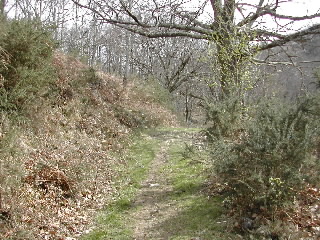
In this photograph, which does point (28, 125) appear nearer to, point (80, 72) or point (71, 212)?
point (71, 212)

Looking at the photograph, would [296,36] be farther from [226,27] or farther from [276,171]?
[276,171]

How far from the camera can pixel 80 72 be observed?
16281mm

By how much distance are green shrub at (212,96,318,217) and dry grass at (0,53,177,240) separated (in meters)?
3.08

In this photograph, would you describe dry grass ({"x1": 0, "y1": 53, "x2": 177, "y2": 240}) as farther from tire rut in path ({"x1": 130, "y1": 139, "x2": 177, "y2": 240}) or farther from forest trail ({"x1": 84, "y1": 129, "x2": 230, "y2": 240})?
tire rut in path ({"x1": 130, "y1": 139, "x2": 177, "y2": 240})

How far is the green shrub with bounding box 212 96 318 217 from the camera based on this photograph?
6.20 metres

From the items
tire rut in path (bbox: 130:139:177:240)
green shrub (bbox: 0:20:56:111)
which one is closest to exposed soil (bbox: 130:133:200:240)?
tire rut in path (bbox: 130:139:177:240)

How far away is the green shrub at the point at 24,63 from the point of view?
10.0 meters

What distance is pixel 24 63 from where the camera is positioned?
10.9 metres

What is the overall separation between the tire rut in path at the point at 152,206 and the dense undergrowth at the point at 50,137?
0.99 m

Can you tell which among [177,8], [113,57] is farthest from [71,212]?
[113,57]

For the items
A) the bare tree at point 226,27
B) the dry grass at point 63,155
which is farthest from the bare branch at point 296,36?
the dry grass at point 63,155

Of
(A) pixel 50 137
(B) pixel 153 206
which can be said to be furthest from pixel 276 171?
(A) pixel 50 137

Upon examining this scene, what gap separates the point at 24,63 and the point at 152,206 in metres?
5.76

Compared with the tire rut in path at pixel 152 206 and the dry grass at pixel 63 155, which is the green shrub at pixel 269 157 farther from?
the dry grass at pixel 63 155
